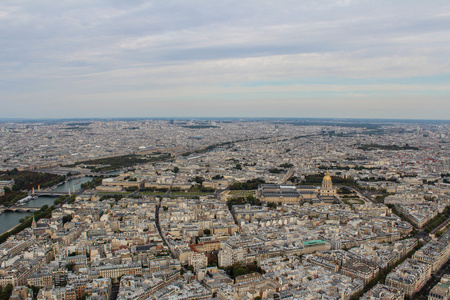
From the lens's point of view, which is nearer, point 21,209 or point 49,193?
point 21,209

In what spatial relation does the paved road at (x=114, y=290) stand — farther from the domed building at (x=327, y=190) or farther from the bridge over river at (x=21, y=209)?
the domed building at (x=327, y=190)

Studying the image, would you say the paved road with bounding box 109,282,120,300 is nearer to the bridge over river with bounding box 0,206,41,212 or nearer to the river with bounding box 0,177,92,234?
the river with bounding box 0,177,92,234

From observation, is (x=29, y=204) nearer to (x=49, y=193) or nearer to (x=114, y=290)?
(x=49, y=193)

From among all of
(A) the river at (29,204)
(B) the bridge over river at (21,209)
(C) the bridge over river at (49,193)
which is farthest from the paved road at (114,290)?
(C) the bridge over river at (49,193)

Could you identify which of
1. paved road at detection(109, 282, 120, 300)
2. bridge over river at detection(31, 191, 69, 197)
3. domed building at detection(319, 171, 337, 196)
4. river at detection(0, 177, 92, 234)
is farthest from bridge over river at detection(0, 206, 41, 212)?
domed building at detection(319, 171, 337, 196)

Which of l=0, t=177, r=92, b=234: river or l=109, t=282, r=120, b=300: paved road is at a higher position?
l=109, t=282, r=120, b=300: paved road

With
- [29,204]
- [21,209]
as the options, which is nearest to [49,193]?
[29,204]

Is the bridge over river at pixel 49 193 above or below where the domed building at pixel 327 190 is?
below

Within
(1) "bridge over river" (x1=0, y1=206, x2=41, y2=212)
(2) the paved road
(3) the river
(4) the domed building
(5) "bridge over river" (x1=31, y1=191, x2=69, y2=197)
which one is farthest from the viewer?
(5) "bridge over river" (x1=31, y1=191, x2=69, y2=197)

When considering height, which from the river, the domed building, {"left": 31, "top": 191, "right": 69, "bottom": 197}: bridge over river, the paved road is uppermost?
the domed building

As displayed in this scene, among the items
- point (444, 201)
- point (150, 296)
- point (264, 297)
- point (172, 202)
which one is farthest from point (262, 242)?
point (444, 201)

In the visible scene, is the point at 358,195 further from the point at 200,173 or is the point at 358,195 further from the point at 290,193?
the point at 200,173
